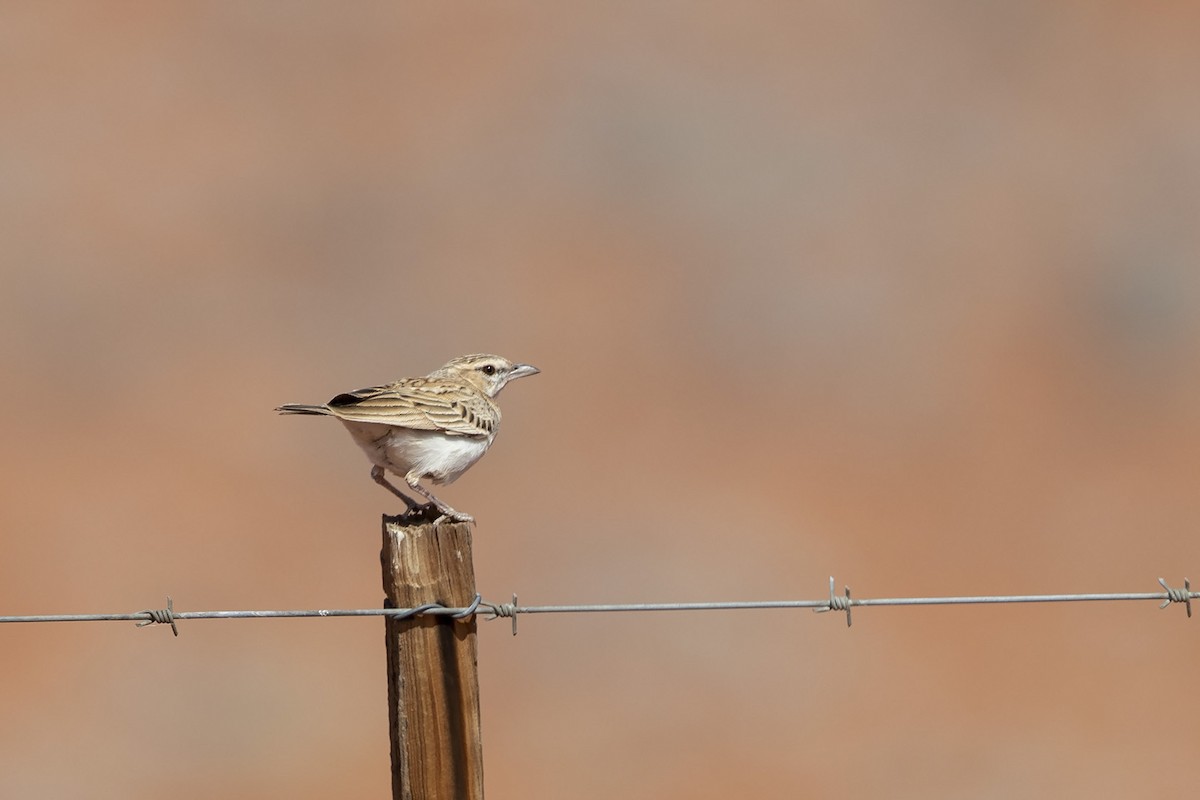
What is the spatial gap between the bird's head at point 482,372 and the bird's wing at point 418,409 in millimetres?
797

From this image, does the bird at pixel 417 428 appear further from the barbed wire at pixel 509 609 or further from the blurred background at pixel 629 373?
the blurred background at pixel 629 373

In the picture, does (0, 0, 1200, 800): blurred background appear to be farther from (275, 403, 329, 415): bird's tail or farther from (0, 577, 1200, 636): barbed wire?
(0, 577, 1200, 636): barbed wire

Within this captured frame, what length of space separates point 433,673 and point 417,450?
260 centimetres

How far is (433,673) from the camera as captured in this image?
5.56 m

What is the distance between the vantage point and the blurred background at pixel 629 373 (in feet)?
68.7

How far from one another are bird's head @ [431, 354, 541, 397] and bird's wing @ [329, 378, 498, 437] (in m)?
0.80

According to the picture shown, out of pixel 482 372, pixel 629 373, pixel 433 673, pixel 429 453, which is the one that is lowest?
pixel 433 673

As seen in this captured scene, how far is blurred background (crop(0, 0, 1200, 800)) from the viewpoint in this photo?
2094 centimetres

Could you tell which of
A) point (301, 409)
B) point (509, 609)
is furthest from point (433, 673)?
point (301, 409)

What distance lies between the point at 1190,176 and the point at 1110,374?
812 centimetres

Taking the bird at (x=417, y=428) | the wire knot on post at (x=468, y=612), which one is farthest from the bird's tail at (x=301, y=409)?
the wire knot on post at (x=468, y=612)

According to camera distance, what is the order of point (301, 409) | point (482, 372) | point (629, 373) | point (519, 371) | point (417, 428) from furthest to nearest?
point (629, 373) → point (519, 371) → point (482, 372) → point (417, 428) → point (301, 409)

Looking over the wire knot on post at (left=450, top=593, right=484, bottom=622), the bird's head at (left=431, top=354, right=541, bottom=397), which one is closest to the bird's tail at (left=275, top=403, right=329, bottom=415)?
the bird's head at (left=431, top=354, right=541, bottom=397)

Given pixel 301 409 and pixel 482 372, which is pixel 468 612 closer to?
pixel 301 409
